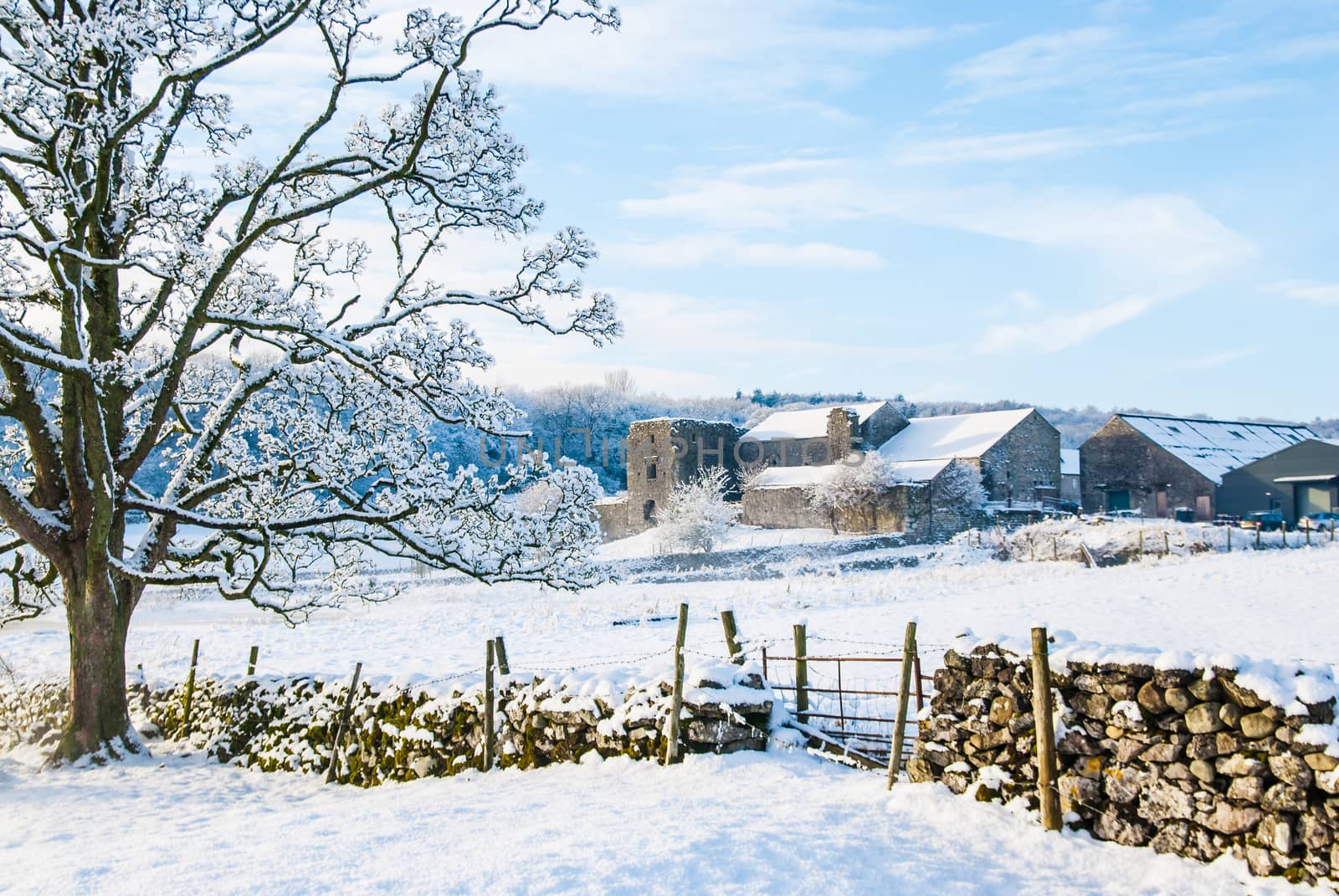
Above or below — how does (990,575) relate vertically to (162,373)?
below

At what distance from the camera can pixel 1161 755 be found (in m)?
6.14

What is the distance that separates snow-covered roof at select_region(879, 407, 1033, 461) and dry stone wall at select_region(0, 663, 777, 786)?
137 feet

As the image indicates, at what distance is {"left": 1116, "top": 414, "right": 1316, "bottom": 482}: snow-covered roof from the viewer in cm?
4822

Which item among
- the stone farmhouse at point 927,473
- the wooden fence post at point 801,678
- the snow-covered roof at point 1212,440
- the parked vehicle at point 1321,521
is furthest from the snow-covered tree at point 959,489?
the wooden fence post at point 801,678

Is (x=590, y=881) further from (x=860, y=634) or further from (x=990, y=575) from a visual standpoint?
(x=990, y=575)

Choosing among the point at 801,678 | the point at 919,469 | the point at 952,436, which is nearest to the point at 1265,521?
the point at 919,469

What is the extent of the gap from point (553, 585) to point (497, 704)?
8.96 feet

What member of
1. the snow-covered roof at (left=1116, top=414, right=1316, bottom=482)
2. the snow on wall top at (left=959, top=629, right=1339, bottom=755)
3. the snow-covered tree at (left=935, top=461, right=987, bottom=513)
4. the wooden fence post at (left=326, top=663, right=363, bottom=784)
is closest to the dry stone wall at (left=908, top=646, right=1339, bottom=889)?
the snow on wall top at (left=959, top=629, right=1339, bottom=755)

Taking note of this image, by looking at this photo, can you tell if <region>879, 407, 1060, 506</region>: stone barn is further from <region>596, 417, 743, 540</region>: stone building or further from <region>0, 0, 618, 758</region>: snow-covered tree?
<region>0, 0, 618, 758</region>: snow-covered tree

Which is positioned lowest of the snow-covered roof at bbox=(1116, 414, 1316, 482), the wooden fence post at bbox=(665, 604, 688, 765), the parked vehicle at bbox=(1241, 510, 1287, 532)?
the wooden fence post at bbox=(665, 604, 688, 765)

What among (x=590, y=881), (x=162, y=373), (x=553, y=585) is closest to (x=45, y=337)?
(x=162, y=373)

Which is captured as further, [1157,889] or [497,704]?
[497,704]

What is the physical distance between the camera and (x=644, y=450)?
55906mm

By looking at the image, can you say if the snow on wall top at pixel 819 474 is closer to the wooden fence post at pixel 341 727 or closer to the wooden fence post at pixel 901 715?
the wooden fence post at pixel 341 727
